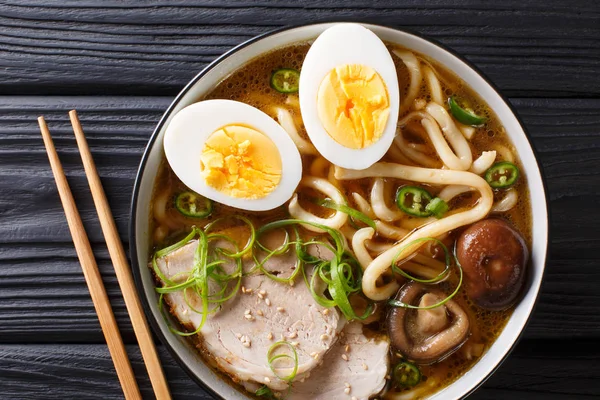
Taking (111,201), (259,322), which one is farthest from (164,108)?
(259,322)

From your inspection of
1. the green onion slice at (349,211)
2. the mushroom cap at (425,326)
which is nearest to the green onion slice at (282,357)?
the mushroom cap at (425,326)

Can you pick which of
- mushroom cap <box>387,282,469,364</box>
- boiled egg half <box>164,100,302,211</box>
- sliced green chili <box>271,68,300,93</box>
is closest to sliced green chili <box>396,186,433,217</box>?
mushroom cap <box>387,282,469,364</box>

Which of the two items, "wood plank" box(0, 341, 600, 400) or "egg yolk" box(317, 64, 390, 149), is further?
"wood plank" box(0, 341, 600, 400)

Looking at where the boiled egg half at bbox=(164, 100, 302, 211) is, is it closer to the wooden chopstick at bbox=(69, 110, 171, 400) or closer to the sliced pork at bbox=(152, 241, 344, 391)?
the sliced pork at bbox=(152, 241, 344, 391)

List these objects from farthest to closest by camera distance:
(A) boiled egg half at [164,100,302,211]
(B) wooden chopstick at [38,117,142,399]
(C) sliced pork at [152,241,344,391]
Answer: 1. (B) wooden chopstick at [38,117,142,399]
2. (C) sliced pork at [152,241,344,391]
3. (A) boiled egg half at [164,100,302,211]

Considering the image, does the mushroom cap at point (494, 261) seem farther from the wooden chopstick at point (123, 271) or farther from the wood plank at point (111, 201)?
the wooden chopstick at point (123, 271)

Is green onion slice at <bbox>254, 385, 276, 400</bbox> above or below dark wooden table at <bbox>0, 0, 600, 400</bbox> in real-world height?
below

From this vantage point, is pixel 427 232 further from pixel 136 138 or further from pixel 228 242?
pixel 136 138
